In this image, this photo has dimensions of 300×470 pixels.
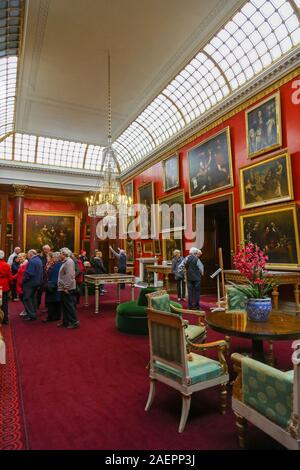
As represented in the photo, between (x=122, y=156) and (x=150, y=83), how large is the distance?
24.4 ft

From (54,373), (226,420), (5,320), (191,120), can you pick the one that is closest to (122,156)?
(191,120)

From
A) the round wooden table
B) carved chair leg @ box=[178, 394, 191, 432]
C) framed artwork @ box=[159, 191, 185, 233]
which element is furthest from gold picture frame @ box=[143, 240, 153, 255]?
carved chair leg @ box=[178, 394, 191, 432]

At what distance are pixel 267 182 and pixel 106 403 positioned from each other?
695 centimetres

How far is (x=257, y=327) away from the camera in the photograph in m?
3.32

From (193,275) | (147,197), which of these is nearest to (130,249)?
(147,197)

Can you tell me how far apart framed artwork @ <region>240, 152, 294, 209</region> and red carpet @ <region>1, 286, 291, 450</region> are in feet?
13.2

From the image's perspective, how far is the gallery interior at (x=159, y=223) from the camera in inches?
110

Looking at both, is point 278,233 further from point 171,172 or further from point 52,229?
point 52,229

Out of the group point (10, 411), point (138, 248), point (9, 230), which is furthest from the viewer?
point (9, 230)

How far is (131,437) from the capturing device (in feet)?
8.41

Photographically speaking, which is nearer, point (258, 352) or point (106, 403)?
point (106, 403)

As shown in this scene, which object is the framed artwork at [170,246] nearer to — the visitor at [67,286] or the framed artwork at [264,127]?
the framed artwork at [264,127]

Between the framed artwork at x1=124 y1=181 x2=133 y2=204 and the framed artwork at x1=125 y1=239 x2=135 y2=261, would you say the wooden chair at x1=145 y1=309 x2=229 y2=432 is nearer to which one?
the framed artwork at x1=125 y1=239 x2=135 y2=261
